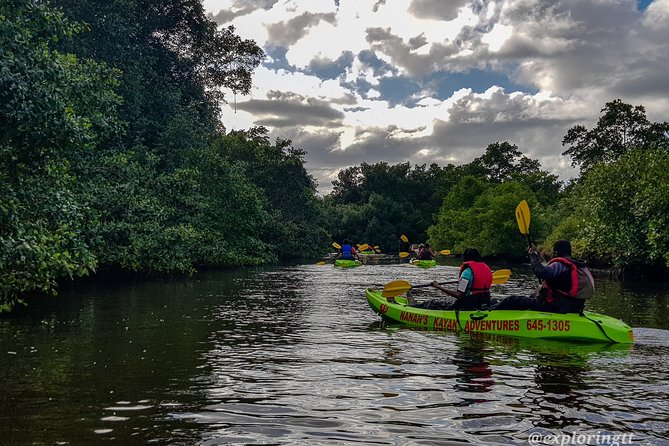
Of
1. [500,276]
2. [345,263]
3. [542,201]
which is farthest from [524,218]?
[542,201]

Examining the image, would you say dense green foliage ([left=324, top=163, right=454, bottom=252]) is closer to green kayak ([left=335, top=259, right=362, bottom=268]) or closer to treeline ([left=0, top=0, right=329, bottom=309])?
treeline ([left=0, top=0, right=329, bottom=309])

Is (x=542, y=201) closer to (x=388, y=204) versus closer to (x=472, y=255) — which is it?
(x=388, y=204)

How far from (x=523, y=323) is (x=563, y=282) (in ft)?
3.69

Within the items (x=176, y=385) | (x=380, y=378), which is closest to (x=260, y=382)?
(x=176, y=385)

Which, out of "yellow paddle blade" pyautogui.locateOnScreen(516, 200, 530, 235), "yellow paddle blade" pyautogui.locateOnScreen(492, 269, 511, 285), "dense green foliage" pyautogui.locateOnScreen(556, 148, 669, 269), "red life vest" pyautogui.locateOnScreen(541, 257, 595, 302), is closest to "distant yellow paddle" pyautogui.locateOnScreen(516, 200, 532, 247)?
"yellow paddle blade" pyautogui.locateOnScreen(516, 200, 530, 235)

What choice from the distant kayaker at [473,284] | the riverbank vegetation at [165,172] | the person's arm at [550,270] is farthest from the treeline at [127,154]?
the person's arm at [550,270]

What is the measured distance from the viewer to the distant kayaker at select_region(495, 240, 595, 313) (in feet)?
34.6

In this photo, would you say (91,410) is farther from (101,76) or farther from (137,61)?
(137,61)

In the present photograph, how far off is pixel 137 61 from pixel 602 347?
91.4ft

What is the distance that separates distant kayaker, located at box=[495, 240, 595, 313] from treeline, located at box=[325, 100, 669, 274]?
16157 millimetres

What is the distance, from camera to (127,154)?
25266mm

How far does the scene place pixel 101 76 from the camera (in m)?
20.0

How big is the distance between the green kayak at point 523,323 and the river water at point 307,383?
37 centimetres

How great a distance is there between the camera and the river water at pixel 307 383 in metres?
5.64
